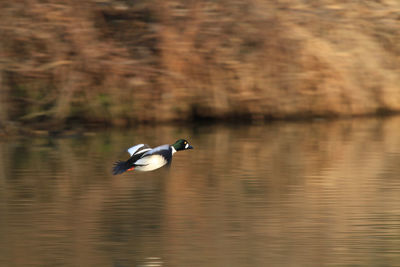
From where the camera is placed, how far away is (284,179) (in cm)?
1082

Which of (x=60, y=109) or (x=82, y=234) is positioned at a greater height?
(x=82, y=234)

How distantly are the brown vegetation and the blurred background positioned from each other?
3 centimetres

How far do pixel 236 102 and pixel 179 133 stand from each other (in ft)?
8.44

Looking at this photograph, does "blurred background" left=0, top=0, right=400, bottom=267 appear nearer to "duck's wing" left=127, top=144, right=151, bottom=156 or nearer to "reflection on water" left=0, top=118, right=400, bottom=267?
"reflection on water" left=0, top=118, right=400, bottom=267

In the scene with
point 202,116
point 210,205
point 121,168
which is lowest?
point 202,116

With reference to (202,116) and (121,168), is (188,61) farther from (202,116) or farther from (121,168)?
(121,168)

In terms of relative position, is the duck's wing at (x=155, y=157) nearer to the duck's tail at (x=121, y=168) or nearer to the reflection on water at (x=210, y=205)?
the duck's tail at (x=121, y=168)

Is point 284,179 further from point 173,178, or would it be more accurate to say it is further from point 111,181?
point 111,181

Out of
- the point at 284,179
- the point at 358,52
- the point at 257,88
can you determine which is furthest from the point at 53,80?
the point at 284,179

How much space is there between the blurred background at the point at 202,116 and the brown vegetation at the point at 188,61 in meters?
0.03

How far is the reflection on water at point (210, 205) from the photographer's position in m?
7.02

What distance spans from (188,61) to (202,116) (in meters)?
1.22

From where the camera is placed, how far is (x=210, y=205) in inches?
361

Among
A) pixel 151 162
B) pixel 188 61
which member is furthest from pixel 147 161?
pixel 188 61
